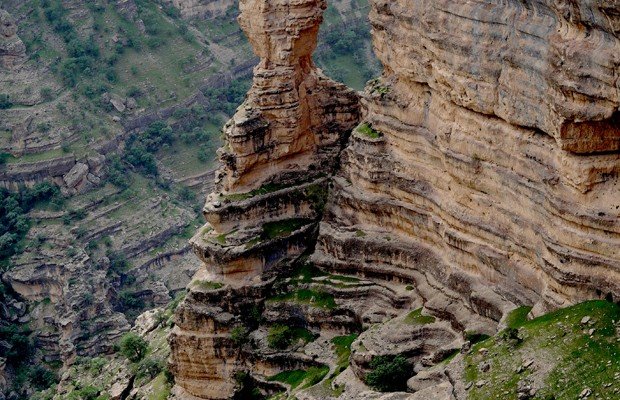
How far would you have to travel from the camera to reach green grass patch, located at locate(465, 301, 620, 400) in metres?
42.2

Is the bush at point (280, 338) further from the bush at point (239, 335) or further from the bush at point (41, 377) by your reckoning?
the bush at point (41, 377)

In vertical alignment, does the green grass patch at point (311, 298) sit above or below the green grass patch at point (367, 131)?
below

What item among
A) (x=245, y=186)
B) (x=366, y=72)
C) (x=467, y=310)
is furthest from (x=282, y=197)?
(x=366, y=72)

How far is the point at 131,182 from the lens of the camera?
105188 mm

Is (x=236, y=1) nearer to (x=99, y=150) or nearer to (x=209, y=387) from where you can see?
(x=99, y=150)

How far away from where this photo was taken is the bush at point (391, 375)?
167 feet

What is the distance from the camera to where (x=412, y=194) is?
180 feet

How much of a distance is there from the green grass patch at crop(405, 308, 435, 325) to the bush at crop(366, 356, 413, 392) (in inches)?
68.6

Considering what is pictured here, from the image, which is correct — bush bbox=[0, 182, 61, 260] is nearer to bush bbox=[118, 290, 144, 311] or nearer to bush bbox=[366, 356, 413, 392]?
bush bbox=[118, 290, 144, 311]

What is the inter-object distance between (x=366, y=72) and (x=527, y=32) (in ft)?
257

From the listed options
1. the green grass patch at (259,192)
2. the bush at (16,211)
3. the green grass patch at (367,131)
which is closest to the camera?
the green grass patch at (367,131)

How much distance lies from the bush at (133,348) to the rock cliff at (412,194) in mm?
9374

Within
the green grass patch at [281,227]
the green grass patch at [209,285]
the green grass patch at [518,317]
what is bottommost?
the green grass patch at [209,285]

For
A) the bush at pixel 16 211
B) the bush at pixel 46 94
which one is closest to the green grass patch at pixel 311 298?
the bush at pixel 16 211
